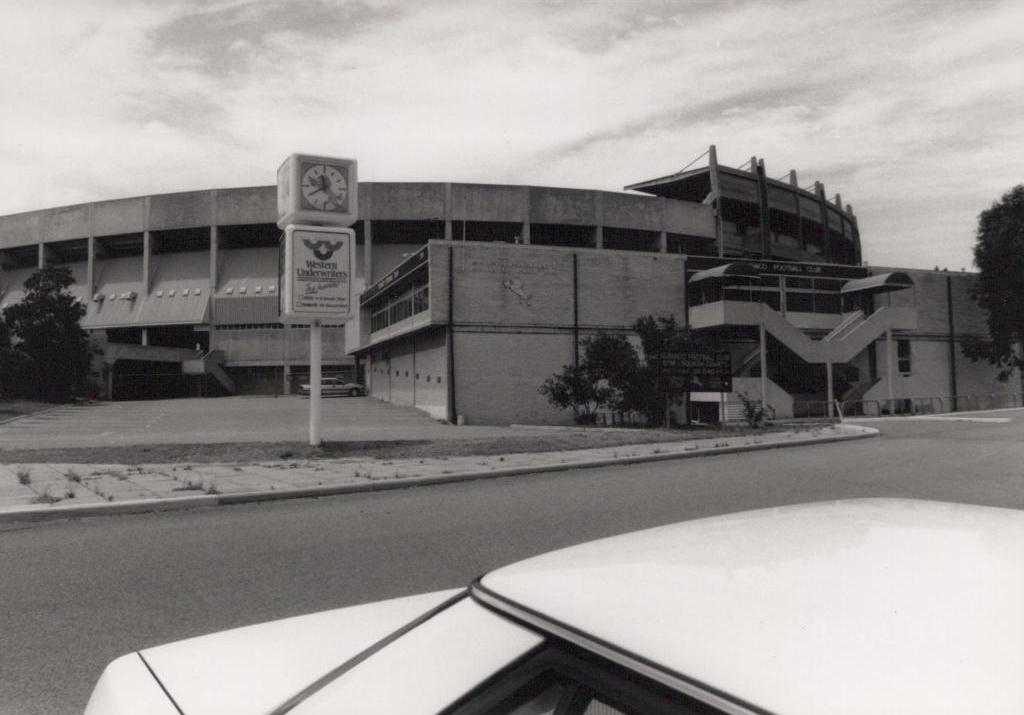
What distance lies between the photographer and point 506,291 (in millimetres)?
31344

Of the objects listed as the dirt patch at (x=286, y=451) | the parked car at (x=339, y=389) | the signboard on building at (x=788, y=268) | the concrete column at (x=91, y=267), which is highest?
the concrete column at (x=91, y=267)

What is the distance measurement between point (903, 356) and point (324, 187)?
3394 centimetres

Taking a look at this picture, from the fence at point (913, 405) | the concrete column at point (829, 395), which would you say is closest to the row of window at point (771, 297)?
the concrete column at point (829, 395)

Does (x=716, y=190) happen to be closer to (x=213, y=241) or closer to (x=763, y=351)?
(x=763, y=351)

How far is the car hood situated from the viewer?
154 cm

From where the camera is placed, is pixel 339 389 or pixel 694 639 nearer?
pixel 694 639

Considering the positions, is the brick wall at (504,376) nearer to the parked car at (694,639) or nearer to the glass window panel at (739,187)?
the glass window panel at (739,187)

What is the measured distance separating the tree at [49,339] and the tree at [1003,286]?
51.9 m

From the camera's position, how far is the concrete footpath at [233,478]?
9.10 metres

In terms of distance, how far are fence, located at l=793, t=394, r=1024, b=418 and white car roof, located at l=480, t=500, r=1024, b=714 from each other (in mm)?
35745

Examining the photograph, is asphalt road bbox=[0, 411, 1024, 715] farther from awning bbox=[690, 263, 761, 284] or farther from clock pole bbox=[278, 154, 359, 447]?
awning bbox=[690, 263, 761, 284]

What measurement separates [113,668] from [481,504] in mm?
7622

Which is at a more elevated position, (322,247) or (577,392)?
(322,247)

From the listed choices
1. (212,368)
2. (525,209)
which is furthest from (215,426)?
(212,368)
